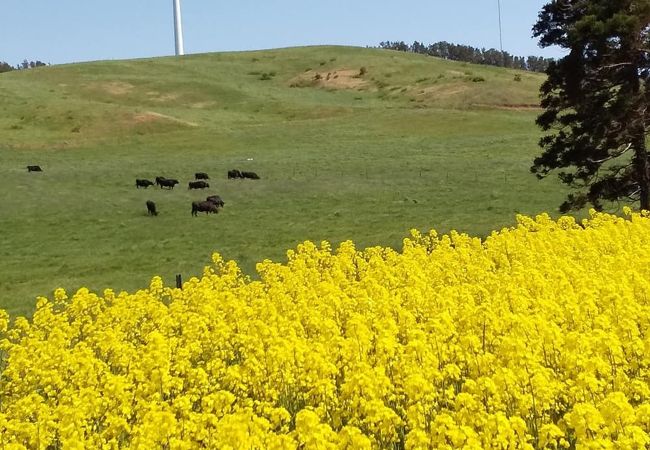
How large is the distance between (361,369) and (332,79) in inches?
4838

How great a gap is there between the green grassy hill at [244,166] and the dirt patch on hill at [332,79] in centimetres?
66

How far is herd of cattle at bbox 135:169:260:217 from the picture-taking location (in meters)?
41.5

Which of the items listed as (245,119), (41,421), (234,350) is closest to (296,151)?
(245,119)

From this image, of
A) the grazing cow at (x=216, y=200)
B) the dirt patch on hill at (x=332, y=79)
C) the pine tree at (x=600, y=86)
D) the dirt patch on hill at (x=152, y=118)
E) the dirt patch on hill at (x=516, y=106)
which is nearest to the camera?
the pine tree at (x=600, y=86)

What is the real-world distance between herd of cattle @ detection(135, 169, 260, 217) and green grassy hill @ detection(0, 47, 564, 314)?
594 mm

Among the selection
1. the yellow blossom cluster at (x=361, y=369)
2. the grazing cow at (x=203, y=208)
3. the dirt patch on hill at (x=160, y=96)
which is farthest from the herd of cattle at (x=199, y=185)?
the dirt patch on hill at (x=160, y=96)

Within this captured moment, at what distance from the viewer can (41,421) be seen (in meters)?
9.80

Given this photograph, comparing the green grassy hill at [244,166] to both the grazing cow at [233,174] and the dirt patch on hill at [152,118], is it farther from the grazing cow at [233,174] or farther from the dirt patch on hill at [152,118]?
the grazing cow at [233,174]

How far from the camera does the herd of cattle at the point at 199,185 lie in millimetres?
41469

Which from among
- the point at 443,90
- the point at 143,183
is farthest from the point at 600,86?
the point at 443,90

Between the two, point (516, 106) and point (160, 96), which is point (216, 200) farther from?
point (160, 96)

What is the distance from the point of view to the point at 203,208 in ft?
136

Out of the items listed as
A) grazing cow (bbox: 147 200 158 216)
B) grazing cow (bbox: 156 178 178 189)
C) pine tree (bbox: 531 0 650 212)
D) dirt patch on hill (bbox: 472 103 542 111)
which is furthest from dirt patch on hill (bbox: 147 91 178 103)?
pine tree (bbox: 531 0 650 212)

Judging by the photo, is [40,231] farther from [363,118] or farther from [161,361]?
[363,118]
